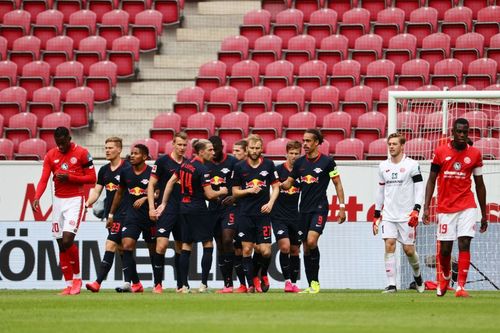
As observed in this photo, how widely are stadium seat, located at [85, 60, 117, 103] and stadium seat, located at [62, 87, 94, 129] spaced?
0.48m

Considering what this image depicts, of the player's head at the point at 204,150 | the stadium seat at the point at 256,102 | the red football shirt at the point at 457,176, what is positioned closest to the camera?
the red football shirt at the point at 457,176

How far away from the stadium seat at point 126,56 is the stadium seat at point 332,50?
4316 millimetres

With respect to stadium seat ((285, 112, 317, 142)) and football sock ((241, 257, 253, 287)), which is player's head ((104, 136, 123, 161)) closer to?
football sock ((241, 257, 253, 287))

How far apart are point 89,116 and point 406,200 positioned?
10909 millimetres

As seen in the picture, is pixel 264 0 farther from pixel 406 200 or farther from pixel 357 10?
pixel 406 200

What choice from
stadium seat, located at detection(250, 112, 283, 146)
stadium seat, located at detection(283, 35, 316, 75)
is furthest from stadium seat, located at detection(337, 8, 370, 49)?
stadium seat, located at detection(250, 112, 283, 146)

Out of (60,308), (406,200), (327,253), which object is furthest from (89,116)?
(60,308)

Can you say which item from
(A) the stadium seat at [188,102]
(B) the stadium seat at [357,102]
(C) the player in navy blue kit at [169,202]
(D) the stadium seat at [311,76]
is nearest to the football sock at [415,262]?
(C) the player in navy blue kit at [169,202]

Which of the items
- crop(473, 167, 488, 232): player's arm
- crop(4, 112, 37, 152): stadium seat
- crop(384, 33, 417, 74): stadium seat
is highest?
crop(384, 33, 417, 74): stadium seat

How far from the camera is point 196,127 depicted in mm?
23844

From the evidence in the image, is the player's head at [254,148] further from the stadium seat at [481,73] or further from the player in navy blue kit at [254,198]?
the stadium seat at [481,73]

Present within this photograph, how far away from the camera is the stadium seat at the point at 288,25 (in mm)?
26516

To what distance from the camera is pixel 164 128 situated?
78.4ft

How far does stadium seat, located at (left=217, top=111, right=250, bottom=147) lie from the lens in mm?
23375
